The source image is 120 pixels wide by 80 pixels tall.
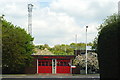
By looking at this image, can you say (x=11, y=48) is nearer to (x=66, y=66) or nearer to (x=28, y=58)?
(x=28, y=58)

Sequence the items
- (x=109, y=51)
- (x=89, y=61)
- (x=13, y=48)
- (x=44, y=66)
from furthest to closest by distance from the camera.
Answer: (x=44, y=66) < (x=89, y=61) < (x=13, y=48) < (x=109, y=51)

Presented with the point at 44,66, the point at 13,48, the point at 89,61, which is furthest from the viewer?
the point at 44,66

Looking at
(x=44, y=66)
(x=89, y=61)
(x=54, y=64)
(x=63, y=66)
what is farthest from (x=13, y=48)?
(x=89, y=61)

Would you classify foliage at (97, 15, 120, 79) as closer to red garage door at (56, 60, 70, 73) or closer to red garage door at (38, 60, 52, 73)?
red garage door at (56, 60, 70, 73)

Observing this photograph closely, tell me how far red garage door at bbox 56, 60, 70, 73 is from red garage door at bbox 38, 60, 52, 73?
5.22ft

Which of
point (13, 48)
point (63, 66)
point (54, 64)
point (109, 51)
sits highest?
point (13, 48)

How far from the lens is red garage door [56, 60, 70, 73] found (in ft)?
190

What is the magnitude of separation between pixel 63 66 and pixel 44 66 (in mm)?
3779

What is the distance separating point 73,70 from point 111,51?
46.4 meters

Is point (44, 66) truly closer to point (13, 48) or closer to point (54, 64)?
point (54, 64)

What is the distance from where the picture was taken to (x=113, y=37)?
11.2m

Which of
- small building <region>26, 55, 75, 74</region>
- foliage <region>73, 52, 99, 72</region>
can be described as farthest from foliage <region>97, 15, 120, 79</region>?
small building <region>26, 55, 75, 74</region>

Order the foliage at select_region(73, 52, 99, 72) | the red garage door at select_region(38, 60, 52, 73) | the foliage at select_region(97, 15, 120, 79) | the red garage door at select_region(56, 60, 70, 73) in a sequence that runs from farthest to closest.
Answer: the red garage door at select_region(56, 60, 70, 73) → the red garage door at select_region(38, 60, 52, 73) → the foliage at select_region(73, 52, 99, 72) → the foliage at select_region(97, 15, 120, 79)

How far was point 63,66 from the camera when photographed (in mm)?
57969
